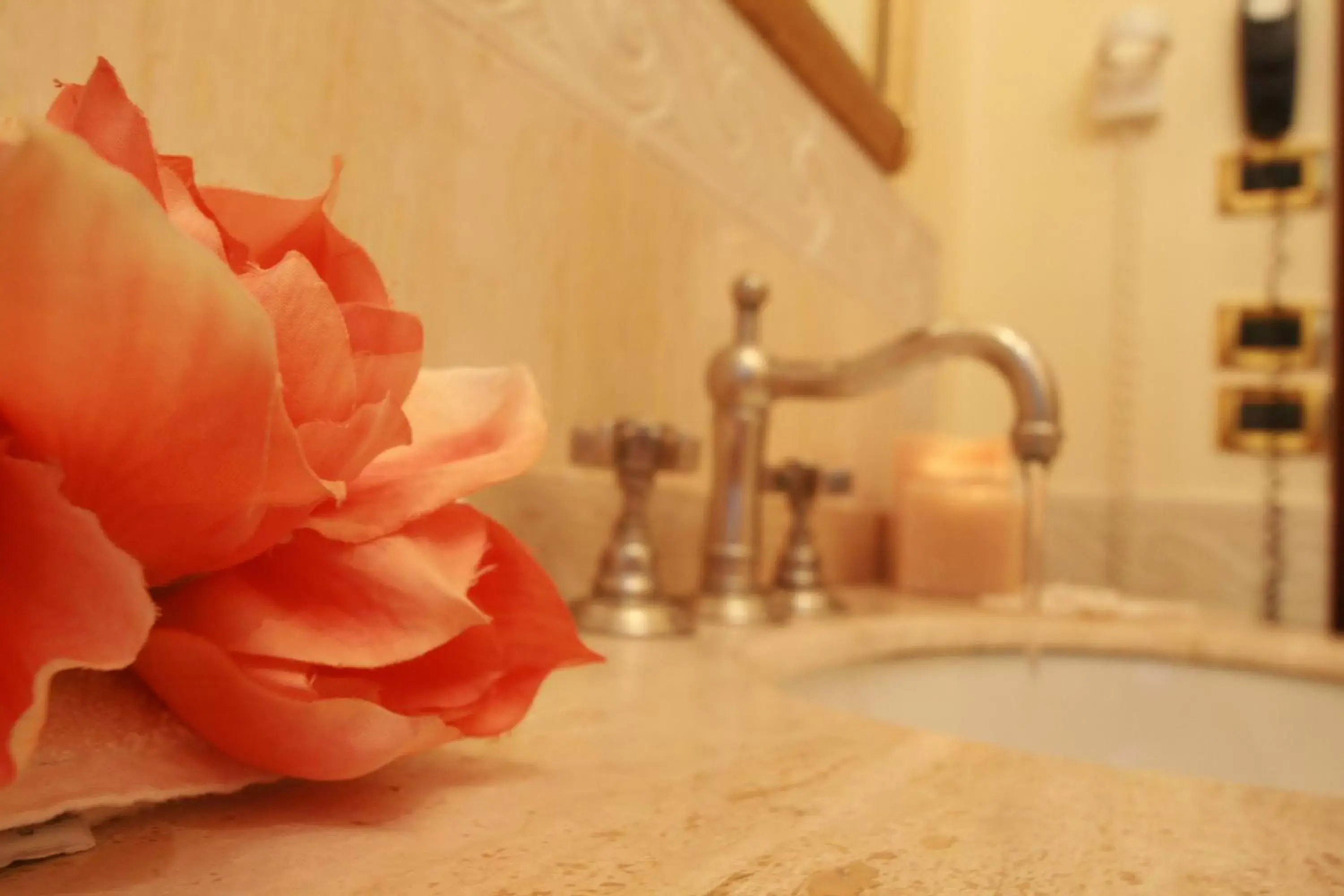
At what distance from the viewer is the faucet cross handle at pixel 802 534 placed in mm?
675

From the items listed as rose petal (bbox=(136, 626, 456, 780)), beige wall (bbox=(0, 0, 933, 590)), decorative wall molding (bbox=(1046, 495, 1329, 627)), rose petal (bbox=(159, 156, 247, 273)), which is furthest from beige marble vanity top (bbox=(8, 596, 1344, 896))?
decorative wall molding (bbox=(1046, 495, 1329, 627))

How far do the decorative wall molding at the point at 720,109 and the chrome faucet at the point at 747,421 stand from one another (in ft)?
0.43

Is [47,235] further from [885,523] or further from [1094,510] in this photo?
[1094,510]

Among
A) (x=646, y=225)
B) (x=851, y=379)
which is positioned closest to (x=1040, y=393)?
(x=851, y=379)

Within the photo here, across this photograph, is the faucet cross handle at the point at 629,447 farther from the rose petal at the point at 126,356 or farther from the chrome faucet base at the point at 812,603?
the rose petal at the point at 126,356

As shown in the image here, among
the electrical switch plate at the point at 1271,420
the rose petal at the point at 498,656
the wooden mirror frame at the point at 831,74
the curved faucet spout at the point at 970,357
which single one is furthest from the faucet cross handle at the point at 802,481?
the electrical switch plate at the point at 1271,420

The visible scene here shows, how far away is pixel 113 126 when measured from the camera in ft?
0.63

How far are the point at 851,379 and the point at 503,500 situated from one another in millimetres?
209

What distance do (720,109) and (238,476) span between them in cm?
58

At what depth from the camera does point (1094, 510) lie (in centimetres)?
119

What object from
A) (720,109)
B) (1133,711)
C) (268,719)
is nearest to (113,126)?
(268,719)

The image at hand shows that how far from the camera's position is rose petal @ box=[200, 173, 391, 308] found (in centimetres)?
22

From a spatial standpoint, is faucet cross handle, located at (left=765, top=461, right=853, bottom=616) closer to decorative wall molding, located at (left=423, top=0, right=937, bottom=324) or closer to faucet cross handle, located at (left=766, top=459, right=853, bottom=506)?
faucet cross handle, located at (left=766, top=459, right=853, bottom=506)

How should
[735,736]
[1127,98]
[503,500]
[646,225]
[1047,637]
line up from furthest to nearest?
[1127,98] < [1047,637] < [646,225] < [503,500] < [735,736]
